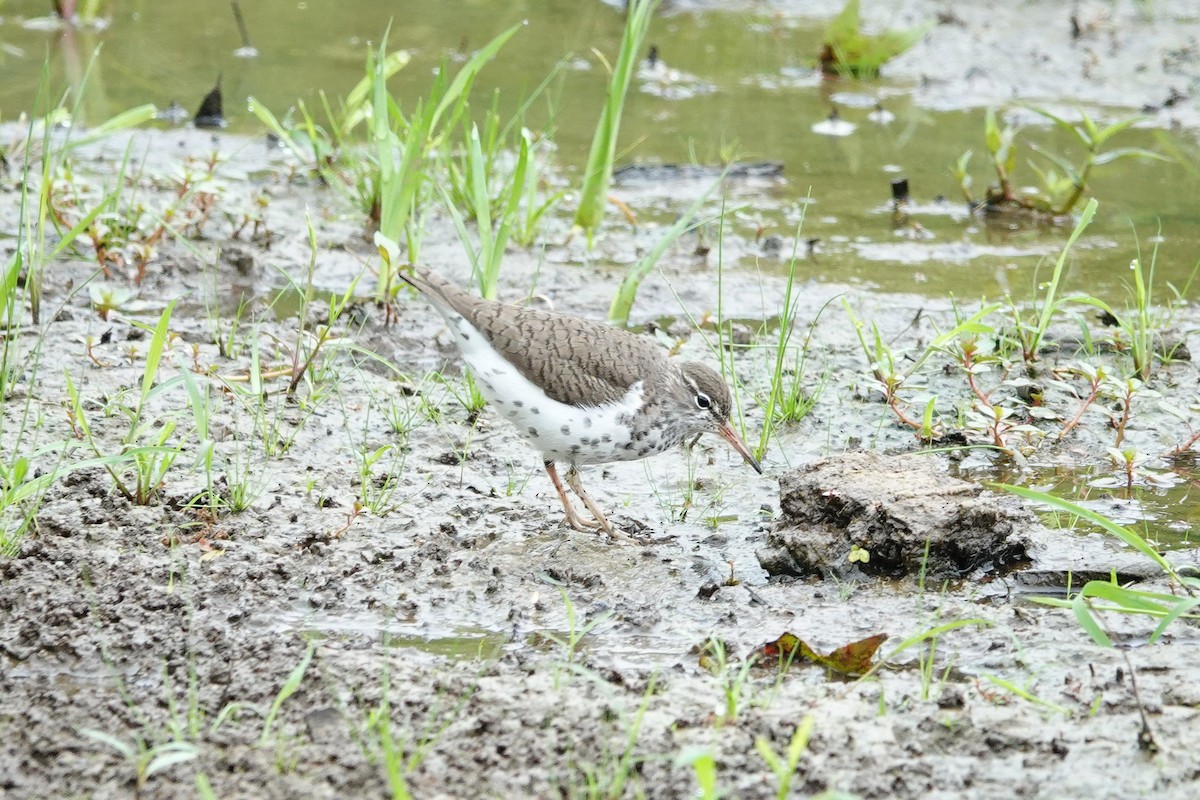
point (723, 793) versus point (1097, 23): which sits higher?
point (1097, 23)

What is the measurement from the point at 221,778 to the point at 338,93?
8.20 m

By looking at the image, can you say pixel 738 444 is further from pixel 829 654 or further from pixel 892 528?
pixel 829 654

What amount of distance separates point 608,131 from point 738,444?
8.99ft

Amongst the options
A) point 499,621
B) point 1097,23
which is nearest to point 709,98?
point 1097,23

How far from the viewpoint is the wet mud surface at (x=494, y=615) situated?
146 inches

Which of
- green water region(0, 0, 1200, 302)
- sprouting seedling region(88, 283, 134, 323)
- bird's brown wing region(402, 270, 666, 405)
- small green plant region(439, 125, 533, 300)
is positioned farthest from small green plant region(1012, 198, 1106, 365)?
sprouting seedling region(88, 283, 134, 323)

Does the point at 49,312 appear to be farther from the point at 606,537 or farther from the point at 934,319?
the point at 934,319

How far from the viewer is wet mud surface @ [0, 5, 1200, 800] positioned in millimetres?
3713

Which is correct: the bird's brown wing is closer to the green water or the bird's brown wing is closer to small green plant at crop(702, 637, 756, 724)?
small green plant at crop(702, 637, 756, 724)

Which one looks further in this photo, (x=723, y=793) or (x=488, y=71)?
(x=488, y=71)

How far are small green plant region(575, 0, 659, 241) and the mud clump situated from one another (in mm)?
3163

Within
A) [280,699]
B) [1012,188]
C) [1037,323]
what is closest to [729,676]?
[280,699]

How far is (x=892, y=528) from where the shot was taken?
16.4 feet

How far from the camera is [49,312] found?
7090 mm
